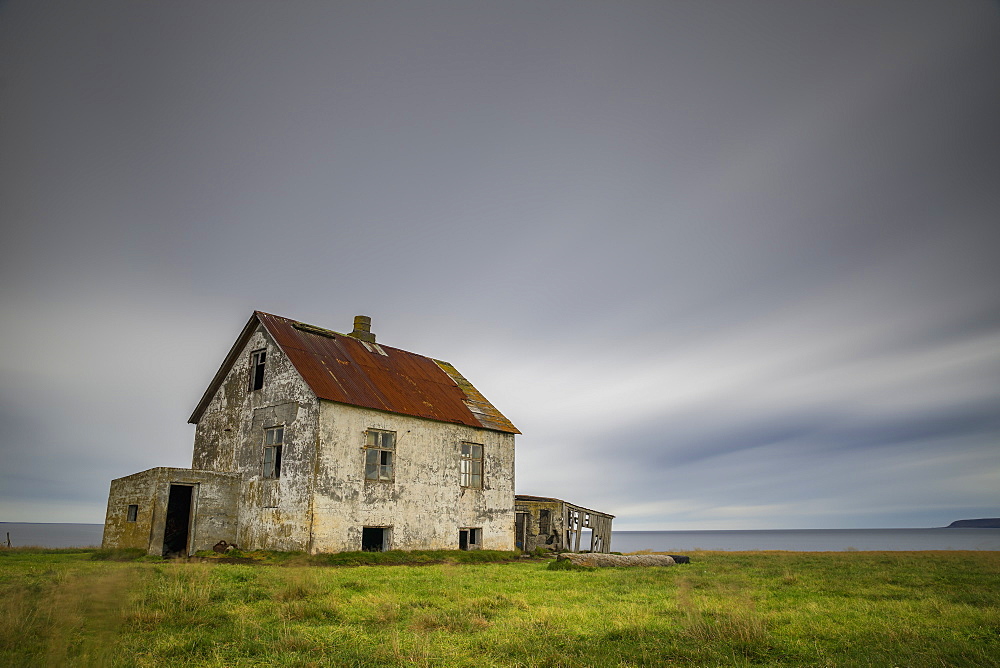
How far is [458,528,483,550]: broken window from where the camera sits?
943 inches

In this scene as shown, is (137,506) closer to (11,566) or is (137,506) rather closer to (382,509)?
(11,566)

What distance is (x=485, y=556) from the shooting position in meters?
22.8

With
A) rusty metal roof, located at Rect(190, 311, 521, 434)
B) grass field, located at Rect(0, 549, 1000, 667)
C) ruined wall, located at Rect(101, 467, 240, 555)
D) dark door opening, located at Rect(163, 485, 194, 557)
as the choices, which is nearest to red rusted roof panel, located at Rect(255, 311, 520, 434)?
rusty metal roof, located at Rect(190, 311, 521, 434)

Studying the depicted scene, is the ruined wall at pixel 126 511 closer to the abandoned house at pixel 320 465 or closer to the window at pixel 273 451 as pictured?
the abandoned house at pixel 320 465

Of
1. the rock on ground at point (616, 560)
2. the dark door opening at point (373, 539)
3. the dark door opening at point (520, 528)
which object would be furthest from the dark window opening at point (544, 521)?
the dark door opening at point (373, 539)

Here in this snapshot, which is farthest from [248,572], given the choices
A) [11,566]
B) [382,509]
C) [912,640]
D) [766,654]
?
[912,640]

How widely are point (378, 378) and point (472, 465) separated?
4963mm

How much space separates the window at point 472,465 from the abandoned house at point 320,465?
0.05m

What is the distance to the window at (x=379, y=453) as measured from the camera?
21.1 meters

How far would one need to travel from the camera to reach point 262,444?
21.4 m

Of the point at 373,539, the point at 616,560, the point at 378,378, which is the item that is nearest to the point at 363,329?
the point at 378,378

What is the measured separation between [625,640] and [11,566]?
46.9ft

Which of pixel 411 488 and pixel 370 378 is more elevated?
pixel 370 378

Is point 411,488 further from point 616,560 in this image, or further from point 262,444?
point 616,560
